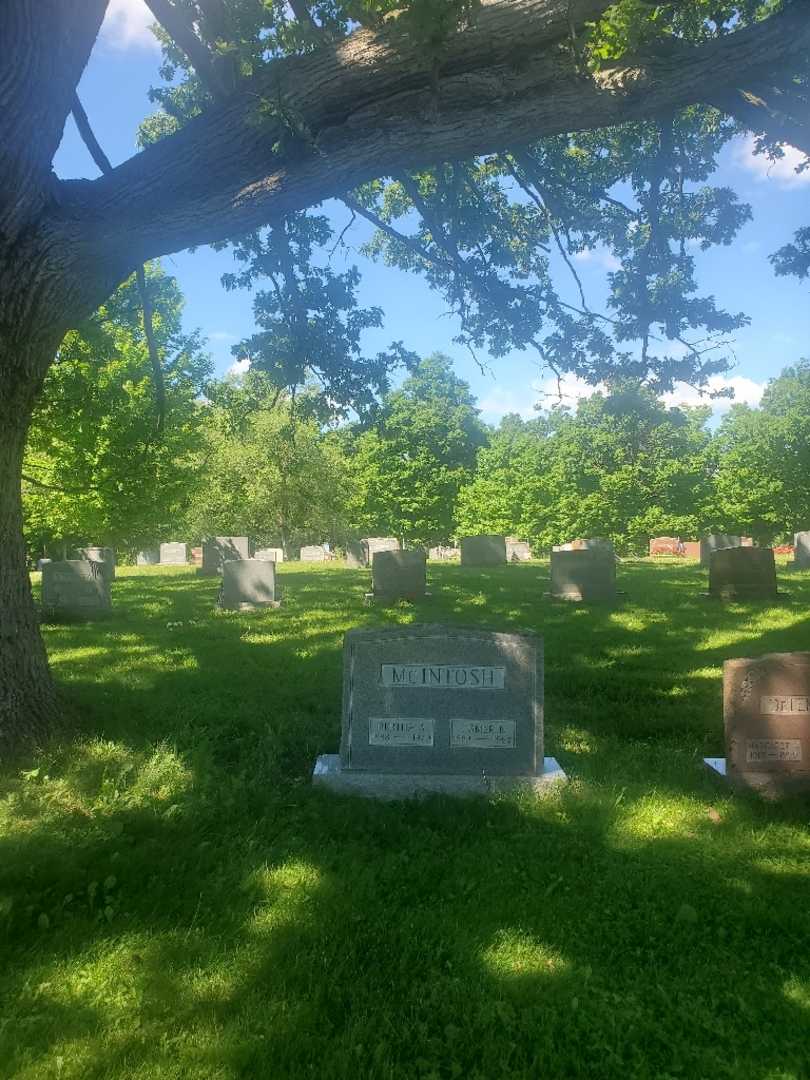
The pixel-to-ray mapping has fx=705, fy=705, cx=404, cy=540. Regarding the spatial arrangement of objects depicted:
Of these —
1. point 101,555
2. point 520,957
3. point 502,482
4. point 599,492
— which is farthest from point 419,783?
point 502,482

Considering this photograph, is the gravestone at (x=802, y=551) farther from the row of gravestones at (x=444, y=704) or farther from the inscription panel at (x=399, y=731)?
the inscription panel at (x=399, y=731)

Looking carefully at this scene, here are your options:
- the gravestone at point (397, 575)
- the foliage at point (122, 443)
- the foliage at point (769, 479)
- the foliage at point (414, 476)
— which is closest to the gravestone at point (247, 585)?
the gravestone at point (397, 575)

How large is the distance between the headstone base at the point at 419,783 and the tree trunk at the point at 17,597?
7.55 feet

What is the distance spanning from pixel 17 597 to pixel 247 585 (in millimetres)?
9969

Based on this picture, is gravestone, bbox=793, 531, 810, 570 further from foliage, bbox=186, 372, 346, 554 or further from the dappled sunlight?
the dappled sunlight

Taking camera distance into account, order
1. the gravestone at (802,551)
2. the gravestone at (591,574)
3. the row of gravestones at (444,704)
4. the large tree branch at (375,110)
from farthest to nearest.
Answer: the gravestone at (802,551) → the gravestone at (591,574) → the row of gravestones at (444,704) → the large tree branch at (375,110)

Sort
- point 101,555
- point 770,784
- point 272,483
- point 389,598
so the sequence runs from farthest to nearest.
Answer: point 272,483
point 101,555
point 389,598
point 770,784

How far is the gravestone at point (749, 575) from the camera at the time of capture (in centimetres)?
1503

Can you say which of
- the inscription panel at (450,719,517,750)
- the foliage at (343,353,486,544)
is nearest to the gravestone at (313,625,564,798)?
the inscription panel at (450,719,517,750)

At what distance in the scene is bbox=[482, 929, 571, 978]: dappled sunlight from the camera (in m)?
3.11

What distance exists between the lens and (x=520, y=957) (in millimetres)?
3217

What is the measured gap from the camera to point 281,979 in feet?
9.87

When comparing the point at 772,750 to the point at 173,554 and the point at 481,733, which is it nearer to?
the point at 481,733

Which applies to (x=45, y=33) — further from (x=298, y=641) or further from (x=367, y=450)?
(x=367, y=450)
